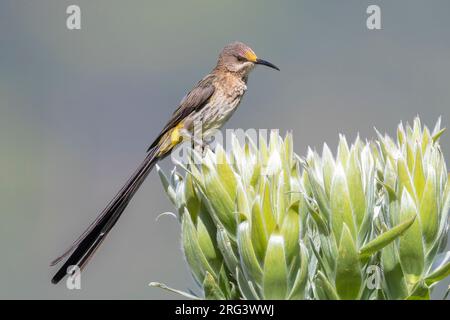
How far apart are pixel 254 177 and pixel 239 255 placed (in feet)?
0.65

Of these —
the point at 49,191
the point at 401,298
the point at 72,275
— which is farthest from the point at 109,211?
the point at 49,191

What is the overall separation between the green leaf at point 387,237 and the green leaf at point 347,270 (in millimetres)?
36

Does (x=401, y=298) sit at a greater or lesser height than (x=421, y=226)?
lesser

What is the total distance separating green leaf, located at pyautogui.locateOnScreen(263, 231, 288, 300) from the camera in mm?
1734

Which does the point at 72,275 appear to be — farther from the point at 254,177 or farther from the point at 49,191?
the point at 49,191

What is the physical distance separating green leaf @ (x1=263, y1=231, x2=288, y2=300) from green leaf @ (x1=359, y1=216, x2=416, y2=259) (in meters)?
0.19

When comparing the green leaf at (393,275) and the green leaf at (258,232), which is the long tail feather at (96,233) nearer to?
the green leaf at (258,232)

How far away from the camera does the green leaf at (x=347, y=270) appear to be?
5.73ft

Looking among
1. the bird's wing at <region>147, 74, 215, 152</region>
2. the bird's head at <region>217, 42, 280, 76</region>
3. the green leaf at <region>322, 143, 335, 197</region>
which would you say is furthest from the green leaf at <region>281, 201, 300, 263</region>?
the bird's head at <region>217, 42, 280, 76</region>

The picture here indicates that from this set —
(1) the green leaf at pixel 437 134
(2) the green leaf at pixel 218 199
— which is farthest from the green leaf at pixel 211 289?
(1) the green leaf at pixel 437 134

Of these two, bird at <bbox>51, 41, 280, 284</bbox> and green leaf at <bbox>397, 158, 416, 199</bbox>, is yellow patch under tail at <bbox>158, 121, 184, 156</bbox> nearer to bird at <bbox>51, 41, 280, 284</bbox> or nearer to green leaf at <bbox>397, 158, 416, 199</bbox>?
bird at <bbox>51, 41, 280, 284</bbox>

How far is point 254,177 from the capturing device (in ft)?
6.32

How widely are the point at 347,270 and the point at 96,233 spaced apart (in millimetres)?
1328

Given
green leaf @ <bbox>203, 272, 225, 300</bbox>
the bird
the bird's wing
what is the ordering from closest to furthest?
green leaf @ <bbox>203, 272, 225, 300</bbox> < the bird < the bird's wing
